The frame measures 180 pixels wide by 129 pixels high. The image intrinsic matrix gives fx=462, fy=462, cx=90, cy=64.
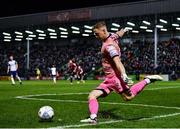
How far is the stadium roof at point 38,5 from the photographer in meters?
63.2

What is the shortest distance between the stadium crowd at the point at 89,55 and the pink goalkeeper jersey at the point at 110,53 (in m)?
40.7

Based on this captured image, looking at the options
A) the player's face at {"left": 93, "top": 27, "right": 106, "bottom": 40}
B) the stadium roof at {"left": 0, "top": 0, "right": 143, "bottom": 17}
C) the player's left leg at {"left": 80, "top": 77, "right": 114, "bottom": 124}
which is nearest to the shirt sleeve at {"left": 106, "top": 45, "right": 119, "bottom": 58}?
the player's face at {"left": 93, "top": 27, "right": 106, "bottom": 40}

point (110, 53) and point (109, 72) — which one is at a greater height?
point (110, 53)

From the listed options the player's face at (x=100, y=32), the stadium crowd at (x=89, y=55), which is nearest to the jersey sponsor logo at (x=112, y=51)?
the player's face at (x=100, y=32)

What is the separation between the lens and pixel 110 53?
30.9ft

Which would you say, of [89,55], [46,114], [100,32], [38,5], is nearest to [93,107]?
[46,114]

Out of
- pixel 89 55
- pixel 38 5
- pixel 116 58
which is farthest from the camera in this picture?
pixel 89 55

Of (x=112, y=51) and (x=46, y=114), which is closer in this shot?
(x=112, y=51)

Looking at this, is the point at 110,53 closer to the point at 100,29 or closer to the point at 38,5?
the point at 100,29

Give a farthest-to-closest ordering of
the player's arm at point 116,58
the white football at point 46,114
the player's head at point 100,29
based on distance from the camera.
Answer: the white football at point 46,114 → the player's head at point 100,29 → the player's arm at point 116,58

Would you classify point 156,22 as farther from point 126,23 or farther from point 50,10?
point 50,10

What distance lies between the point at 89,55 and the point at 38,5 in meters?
10.6

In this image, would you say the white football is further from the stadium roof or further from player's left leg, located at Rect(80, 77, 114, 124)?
the stadium roof

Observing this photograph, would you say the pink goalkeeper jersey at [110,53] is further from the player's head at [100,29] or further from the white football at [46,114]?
the white football at [46,114]
